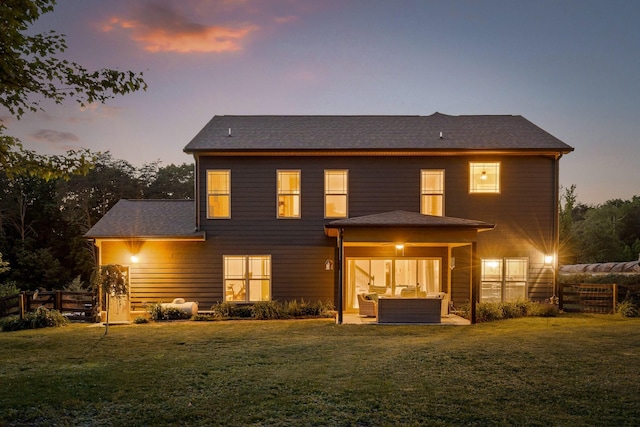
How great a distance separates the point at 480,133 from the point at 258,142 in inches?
319

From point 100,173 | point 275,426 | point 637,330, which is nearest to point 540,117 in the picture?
point 637,330

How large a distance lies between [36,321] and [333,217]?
32.1 ft

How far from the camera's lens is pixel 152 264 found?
15930 millimetres

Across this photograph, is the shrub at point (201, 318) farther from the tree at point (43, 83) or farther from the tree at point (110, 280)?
the tree at point (43, 83)

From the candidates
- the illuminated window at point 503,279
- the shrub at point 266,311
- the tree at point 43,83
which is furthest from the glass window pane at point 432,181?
the tree at point 43,83

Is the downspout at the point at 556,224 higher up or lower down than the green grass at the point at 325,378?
higher up

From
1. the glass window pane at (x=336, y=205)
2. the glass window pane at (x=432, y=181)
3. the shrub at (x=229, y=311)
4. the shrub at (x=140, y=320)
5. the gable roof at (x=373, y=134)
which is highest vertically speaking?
the gable roof at (x=373, y=134)

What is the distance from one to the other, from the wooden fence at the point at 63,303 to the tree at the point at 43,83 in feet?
33.3

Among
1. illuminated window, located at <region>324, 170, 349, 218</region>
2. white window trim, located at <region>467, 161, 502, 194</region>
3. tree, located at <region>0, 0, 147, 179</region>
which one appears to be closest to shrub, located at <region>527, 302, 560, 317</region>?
white window trim, located at <region>467, 161, 502, 194</region>

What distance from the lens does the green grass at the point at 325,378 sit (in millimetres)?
5559

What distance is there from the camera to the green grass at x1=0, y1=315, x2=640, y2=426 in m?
5.56

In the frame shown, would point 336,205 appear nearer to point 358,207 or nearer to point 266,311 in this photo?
point 358,207

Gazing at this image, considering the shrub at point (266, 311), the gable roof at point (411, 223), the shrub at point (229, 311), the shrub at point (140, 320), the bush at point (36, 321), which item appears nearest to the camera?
the gable roof at point (411, 223)

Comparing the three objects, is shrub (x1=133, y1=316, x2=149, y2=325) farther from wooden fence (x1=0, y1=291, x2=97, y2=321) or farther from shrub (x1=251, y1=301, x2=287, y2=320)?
shrub (x1=251, y1=301, x2=287, y2=320)
